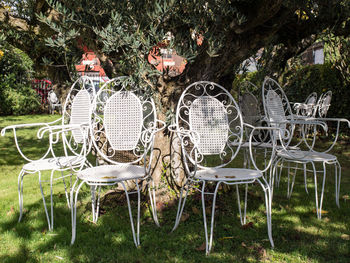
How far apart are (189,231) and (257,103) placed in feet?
6.88

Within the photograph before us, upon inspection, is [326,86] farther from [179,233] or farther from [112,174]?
[112,174]

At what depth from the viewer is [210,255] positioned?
255 centimetres

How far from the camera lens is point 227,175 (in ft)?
8.79

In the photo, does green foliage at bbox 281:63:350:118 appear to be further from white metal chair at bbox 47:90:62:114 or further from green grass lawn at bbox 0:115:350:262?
white metal chair at bbox 47:90:62:114

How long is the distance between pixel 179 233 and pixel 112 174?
0.80 metres

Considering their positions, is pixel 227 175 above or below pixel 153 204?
above

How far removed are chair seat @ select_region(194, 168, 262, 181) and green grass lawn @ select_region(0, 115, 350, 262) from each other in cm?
54

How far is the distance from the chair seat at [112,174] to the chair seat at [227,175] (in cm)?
51

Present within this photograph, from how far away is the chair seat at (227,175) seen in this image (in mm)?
2561

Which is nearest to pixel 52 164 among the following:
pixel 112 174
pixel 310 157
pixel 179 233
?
pixel 112 174

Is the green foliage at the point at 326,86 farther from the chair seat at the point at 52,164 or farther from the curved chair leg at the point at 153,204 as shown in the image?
the chair seat at the point at 52,164

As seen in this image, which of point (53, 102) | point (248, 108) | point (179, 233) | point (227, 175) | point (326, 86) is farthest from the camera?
point (53, 102)

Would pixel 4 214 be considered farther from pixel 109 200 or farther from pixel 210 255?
pixel 210 255

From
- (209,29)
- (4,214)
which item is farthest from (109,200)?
(209,29)
